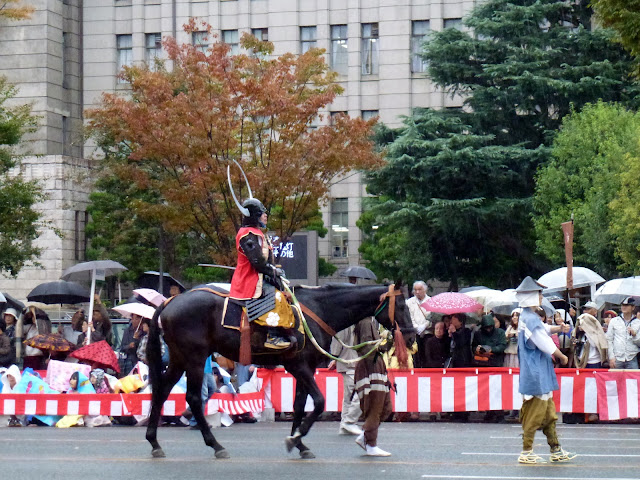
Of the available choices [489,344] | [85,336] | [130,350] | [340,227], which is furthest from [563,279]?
[340,227]

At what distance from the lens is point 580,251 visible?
38.4 m

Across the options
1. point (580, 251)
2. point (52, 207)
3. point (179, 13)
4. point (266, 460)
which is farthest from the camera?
point (179, 13)

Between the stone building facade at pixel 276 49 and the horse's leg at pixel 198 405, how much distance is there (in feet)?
133

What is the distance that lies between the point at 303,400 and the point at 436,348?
781 centimetres

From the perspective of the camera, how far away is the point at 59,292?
82.3ft

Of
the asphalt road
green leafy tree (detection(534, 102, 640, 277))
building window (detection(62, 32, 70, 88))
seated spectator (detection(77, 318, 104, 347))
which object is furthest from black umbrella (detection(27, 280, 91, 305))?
building window (detection(62, 32, 70, 88))

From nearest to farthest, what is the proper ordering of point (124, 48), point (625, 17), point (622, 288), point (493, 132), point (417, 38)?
point (625, 17), point (622, 288), point (493, 132), point (417, 38), point (124, 48)

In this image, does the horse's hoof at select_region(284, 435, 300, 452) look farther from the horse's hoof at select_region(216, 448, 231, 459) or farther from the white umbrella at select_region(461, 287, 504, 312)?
the white umbrella at select_region(461, 287, 504, 312)

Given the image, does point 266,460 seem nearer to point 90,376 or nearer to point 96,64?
point 90,376

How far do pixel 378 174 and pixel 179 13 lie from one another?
19.0 m

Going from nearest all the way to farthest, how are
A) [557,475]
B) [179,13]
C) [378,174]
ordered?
[557,475], [378,174], [179,13]

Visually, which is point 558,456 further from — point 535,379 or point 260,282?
point 260,282

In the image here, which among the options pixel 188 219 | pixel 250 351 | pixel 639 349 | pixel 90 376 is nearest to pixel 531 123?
pixel 188 219

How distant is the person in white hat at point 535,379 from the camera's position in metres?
12.4
